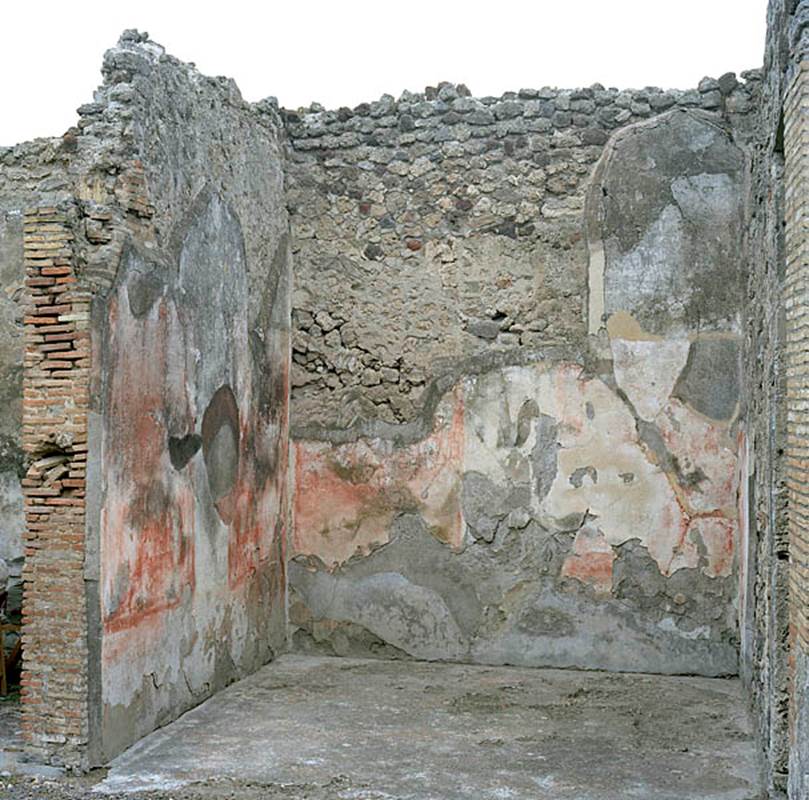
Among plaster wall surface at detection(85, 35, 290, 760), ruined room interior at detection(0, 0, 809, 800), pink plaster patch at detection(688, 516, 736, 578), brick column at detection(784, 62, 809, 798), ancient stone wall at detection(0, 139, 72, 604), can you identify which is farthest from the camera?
ancient stone wall at detection(0, 139, 72, 604)

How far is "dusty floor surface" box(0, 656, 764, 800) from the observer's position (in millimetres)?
5000

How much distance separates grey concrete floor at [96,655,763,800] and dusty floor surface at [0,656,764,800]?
1 cm

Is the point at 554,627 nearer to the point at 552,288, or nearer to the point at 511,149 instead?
the point at 552,288

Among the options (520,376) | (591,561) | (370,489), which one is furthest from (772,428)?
(370,489)

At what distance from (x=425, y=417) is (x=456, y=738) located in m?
2.43

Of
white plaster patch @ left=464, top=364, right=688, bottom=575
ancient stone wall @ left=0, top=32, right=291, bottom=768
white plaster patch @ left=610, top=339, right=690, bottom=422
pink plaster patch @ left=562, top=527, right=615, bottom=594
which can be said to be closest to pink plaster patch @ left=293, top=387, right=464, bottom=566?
white plaster patch @ left=464, top=364, right=688, bottom=575

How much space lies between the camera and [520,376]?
24.6ft

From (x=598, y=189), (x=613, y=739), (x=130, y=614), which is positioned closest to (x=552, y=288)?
(x=598, y=189)

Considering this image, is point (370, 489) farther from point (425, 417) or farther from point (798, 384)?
point (798, 384)

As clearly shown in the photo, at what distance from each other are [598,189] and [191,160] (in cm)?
264

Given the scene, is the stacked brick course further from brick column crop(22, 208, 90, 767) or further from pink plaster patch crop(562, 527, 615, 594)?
brick column crop(22, 208, 90, 767)

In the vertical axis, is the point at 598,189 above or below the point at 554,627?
above

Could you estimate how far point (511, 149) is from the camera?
7.54m

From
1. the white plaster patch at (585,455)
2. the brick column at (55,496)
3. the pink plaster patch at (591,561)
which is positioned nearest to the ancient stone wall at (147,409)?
the brick column at (55,496)
